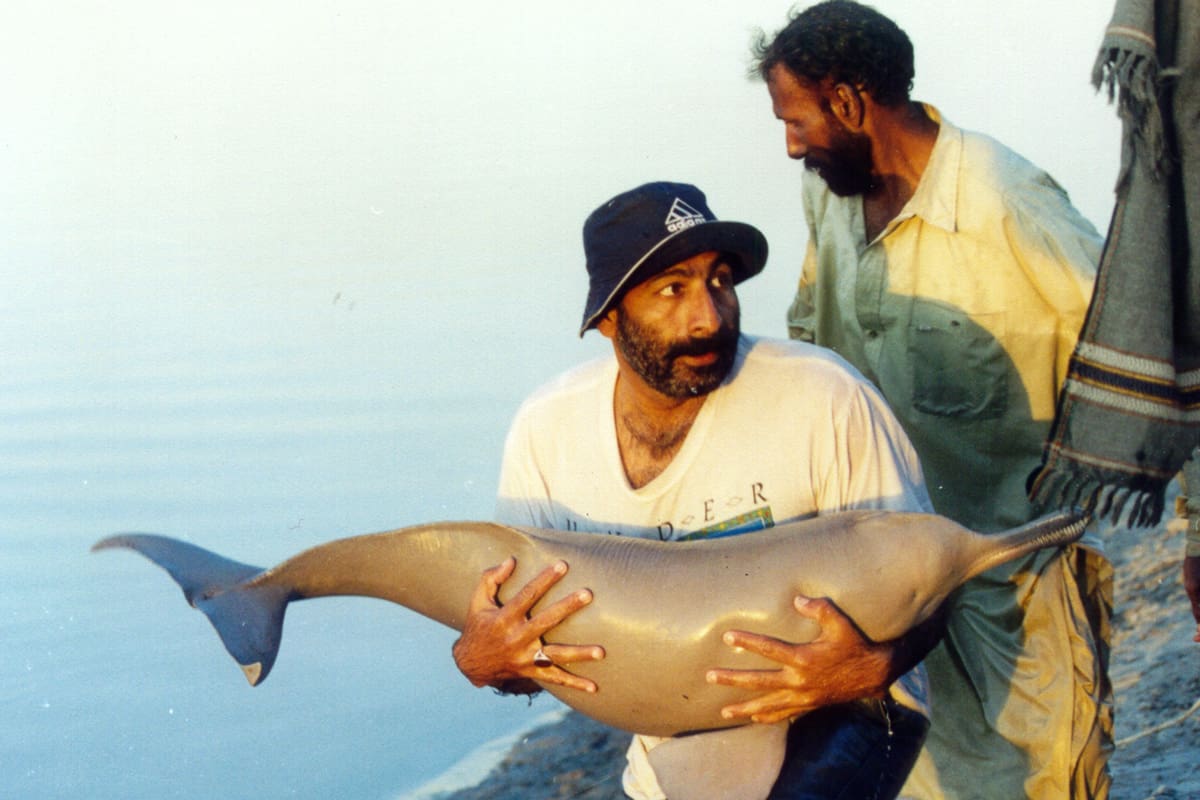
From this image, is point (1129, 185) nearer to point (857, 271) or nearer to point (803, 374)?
point (803, 374)

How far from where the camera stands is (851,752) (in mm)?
3029

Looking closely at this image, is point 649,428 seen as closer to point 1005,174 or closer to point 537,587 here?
point 537,587

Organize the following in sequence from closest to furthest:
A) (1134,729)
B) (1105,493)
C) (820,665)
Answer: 1. (820,665)
2. (1105,493)
3. (1134,729)

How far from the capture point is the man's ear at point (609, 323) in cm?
337

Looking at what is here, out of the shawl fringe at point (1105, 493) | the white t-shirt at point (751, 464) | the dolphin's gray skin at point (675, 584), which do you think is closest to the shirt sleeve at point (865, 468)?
the white t-shirt at point (751, 464)

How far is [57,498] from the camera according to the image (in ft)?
30.5

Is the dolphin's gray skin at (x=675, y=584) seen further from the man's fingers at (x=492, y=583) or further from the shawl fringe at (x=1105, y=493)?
the shawl fringe at (x=1105, y=493)

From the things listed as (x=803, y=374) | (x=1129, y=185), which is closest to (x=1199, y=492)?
(x=1129, y=185)

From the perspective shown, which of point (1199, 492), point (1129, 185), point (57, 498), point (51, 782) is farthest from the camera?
point (57, 498)

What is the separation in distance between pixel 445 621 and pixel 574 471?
0.46m

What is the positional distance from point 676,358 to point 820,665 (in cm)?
74

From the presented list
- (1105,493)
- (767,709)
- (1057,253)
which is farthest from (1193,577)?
(767,709)

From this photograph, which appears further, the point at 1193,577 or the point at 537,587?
the point at 1193,577

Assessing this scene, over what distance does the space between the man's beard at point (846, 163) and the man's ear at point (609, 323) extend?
1.10 meters
